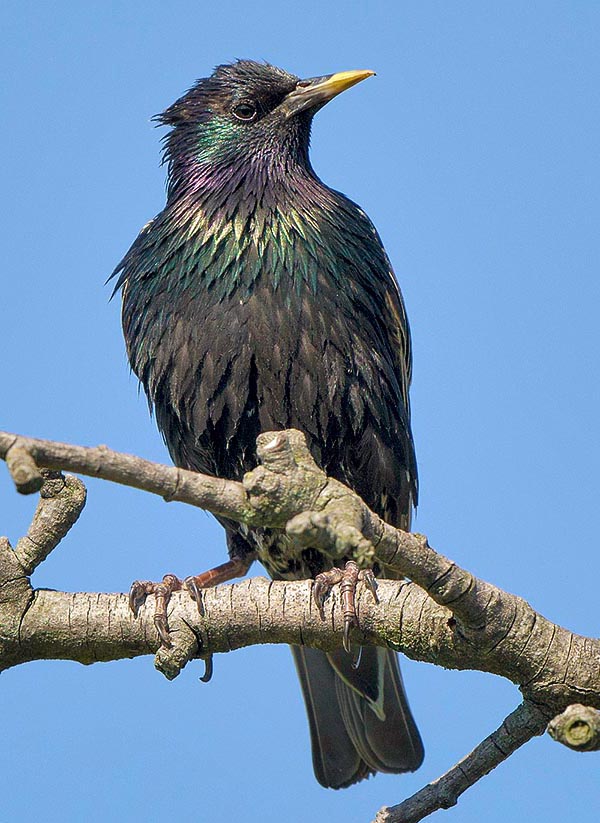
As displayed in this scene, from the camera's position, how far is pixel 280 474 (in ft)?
10.6

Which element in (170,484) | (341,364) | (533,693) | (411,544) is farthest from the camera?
(341,364)

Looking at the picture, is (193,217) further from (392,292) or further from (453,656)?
(453,656)

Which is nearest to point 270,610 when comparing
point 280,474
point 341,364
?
point 280,474

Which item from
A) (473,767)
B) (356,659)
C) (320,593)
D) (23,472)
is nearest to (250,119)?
(356,659)

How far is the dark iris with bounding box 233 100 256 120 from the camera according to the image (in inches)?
259

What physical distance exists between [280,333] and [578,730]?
3001mm

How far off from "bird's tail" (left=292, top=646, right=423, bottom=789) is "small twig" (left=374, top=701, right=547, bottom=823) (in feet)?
6.41

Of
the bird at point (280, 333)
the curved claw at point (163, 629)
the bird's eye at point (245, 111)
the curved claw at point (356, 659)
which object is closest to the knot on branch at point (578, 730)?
the curved claw at point (163, 629)

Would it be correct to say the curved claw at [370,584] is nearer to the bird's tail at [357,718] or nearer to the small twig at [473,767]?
the small twig at [473,767]

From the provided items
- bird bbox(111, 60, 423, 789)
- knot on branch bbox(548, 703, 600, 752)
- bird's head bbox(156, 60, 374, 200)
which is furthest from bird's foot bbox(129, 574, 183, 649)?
bird's head bbox(156, 60, 374, 200)

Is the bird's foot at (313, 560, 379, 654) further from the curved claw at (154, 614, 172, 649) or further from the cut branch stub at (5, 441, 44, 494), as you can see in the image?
the cut branch stub at (5, 441, 44, 494)

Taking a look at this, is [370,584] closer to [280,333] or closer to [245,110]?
[280,333]

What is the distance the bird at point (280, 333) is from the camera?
5875mm

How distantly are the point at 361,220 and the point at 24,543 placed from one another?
2.80 m
